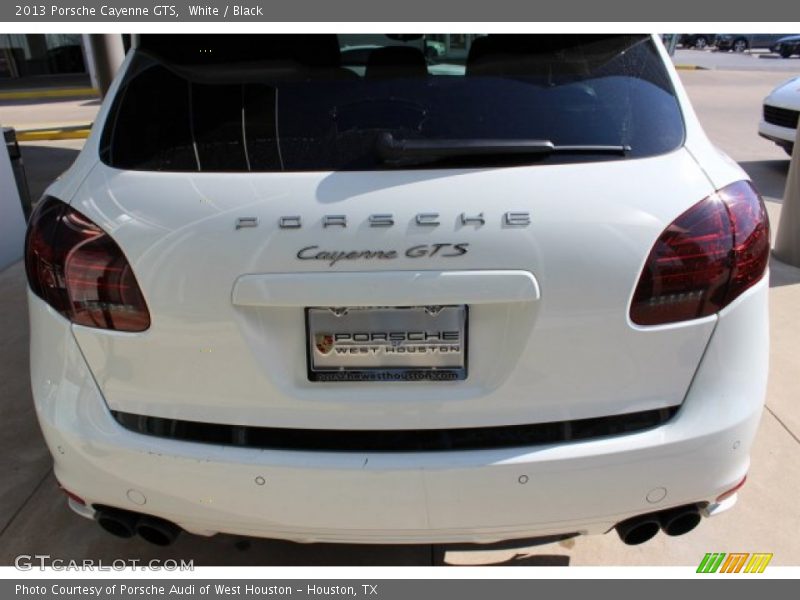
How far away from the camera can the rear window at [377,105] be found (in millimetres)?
1740

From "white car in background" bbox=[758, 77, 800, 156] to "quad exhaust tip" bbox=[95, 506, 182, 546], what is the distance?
8649mm

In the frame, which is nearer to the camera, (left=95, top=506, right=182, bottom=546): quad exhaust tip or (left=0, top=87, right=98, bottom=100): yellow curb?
(left=95, top=506, right=182, bottom=546): quad exhaust tip

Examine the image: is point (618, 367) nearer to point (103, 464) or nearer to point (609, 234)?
point (609, 234)

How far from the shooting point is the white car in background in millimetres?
8180

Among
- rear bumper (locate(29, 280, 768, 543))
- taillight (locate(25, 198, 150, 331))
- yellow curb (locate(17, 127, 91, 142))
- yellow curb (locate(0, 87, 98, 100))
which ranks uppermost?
taillight (locate(25, 198, 150, 331))

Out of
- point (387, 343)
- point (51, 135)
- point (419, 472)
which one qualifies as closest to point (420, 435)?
point (419, 472)

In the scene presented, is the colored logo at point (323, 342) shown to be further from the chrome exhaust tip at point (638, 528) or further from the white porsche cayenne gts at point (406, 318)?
the chrome exhaust tip at point (638, 528)

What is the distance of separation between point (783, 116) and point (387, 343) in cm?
865

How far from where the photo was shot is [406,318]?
1625 millimetres

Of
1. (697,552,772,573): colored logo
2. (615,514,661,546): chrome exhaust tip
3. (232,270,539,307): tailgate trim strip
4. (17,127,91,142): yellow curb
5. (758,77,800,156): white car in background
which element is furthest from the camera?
(17,127,91,142): yellow curb

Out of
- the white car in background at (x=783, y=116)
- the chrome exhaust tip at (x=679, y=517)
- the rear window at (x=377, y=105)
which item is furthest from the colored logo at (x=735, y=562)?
the white car in background at (x=783, y=116)

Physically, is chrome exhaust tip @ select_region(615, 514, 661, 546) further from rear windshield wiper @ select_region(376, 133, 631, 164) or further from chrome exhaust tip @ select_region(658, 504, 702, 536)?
rear windshield wiper @ select_region(376, 133, 631, 164)

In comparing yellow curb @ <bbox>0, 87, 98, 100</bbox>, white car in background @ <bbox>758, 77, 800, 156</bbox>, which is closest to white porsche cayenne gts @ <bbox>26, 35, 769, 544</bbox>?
white car in background @ <bbox>758, 77, 800, 156</bbox>

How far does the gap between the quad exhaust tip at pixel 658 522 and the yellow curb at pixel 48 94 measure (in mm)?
→ 20457
